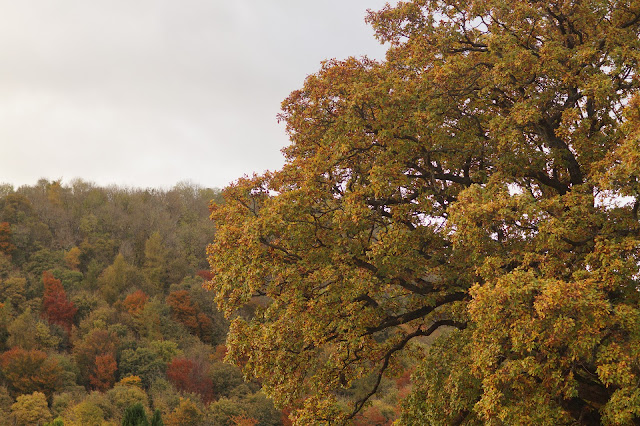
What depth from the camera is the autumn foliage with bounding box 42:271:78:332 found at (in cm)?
5894

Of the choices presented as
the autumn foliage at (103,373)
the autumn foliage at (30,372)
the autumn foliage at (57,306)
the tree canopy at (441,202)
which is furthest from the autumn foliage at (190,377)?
the tree canopy at (441,202)

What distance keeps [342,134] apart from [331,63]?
2.48m

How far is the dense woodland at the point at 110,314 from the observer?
147 ft

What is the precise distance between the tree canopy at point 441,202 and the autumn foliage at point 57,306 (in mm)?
51086

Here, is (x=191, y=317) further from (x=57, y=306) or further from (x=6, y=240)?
(x=6, y=240)

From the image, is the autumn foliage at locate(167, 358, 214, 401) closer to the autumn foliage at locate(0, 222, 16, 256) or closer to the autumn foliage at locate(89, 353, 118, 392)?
the autumn foliage at locate(89, 353, 118, 392)

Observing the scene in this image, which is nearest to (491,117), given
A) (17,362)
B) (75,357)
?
(17,362)

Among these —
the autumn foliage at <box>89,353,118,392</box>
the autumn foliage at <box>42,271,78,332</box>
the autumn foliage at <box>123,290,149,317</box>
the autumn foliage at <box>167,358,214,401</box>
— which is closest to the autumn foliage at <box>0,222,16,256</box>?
the autumn foliage at <box>42,271,78,332</box>

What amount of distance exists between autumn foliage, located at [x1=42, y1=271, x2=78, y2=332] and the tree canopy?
51086 mm

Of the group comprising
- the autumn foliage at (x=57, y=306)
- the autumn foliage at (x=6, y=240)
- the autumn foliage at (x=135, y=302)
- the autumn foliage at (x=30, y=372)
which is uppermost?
the autumn foliage at (x=6, y=240)

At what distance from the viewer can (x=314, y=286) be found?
42.8ft

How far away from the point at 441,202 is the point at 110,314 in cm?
5292

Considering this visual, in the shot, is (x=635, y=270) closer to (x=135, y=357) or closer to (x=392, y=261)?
(x=392, y=261)

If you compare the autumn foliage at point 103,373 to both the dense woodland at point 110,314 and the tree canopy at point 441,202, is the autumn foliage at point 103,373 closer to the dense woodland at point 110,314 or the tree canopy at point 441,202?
the dense woodland at point 110,314
